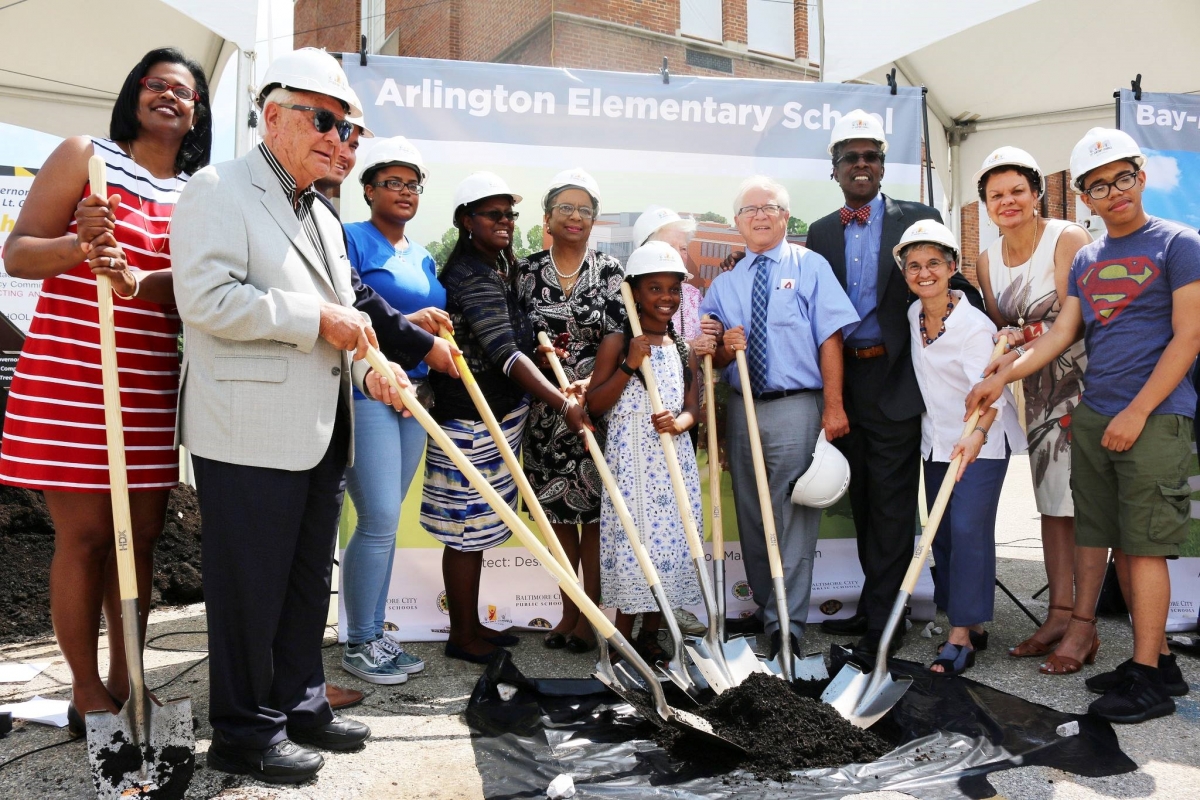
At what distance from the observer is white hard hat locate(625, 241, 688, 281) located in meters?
3.90

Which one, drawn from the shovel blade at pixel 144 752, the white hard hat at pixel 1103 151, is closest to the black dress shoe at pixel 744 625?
the white hard hat at pixel 1103 151

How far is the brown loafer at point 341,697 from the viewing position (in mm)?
3473

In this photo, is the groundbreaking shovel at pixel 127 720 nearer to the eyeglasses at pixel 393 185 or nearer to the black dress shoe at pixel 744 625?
the eyeglasses at pixel 393 185

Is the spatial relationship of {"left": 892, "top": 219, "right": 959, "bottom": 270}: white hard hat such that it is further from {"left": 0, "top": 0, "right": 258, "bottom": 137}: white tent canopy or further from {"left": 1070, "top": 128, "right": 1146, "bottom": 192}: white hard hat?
{"left": 0, "top": 0, "right": 258, "bottom": 137}: white tent canopy

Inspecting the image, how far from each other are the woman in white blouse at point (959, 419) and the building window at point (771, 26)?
15.3 meters

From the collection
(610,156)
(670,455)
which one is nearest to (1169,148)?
(610,156)

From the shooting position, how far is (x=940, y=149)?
22.2 ft

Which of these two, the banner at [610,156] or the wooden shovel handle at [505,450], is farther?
the banner at [610,156]

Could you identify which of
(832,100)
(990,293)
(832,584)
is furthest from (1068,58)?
(832,584)

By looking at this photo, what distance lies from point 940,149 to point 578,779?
5551 mm

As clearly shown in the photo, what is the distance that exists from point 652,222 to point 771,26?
15.1m

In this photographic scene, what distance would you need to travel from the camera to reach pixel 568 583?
3164 millimetres

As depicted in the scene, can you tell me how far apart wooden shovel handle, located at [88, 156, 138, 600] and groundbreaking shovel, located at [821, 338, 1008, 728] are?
2.31 meters

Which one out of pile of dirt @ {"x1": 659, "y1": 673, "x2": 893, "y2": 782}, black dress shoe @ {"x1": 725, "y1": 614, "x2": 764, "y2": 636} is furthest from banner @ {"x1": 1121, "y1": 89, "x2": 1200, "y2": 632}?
pile of dirt @ {"x1": 659, "y1": 673, "x2": 893, "y2": 782}
